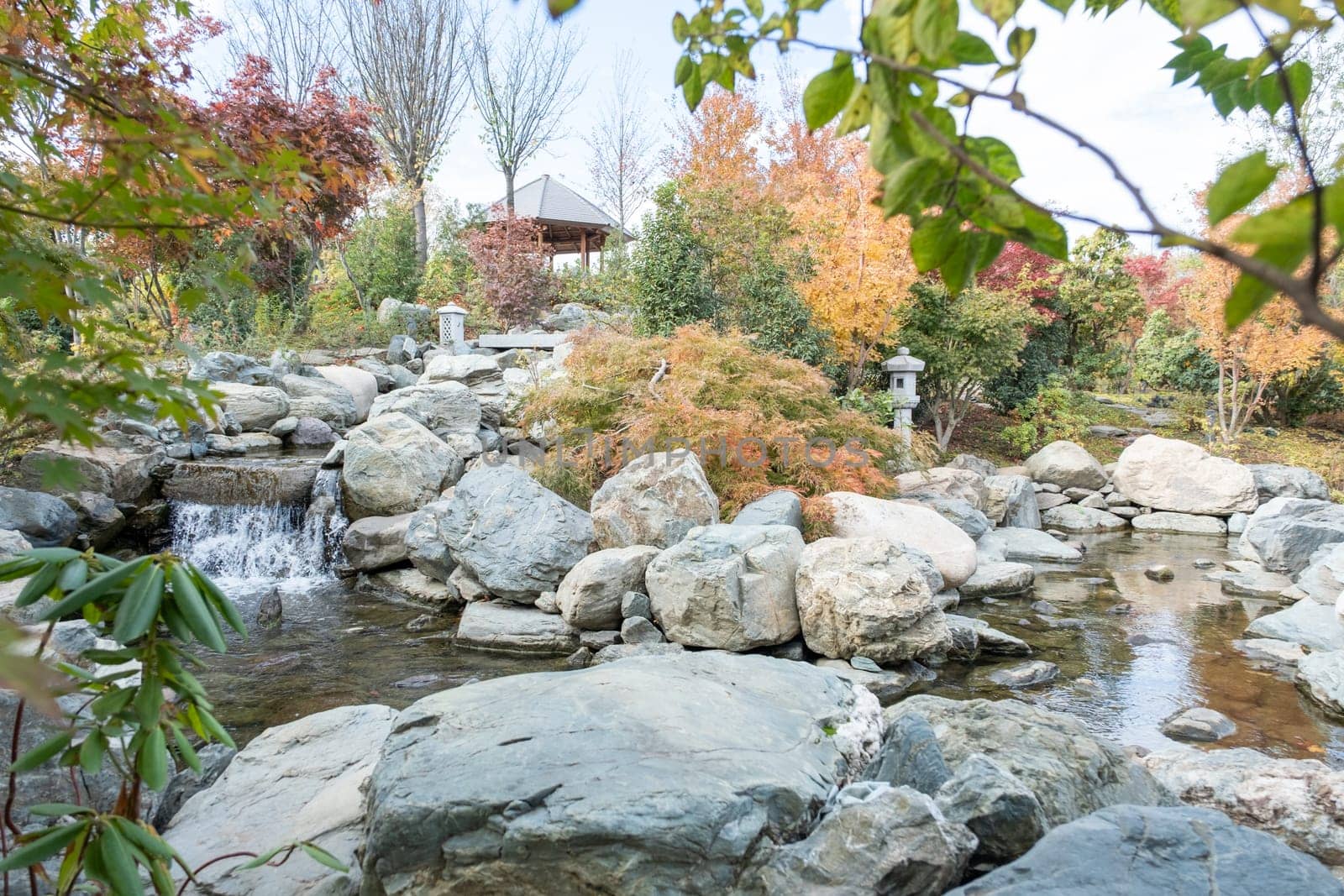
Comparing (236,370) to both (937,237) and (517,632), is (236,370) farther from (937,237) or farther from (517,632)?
(937,237)

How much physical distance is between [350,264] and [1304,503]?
60.0 feet

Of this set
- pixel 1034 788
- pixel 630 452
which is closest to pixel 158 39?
pixel 630 452

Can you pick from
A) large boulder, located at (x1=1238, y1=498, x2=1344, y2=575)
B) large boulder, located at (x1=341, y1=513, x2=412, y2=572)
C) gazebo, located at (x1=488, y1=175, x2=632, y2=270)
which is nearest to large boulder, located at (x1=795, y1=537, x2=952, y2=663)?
large boulder, located at (x1=341, y1=513, x2=412, y2=572)

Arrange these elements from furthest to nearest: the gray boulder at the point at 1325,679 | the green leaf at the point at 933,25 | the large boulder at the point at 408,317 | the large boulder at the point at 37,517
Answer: the large boulder at the point at 408,317, the large boulder at the point at 37,517, the gray boulder at the point at 1325,679, the green leaf at the point at 933,25

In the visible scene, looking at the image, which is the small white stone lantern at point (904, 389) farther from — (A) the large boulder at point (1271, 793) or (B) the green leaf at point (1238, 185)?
(B) the green leaf at point (1238, 185)

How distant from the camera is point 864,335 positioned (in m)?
12.4

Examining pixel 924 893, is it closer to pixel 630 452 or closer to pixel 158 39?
pixel 630 452

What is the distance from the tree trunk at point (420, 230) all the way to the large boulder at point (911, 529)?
1560cm

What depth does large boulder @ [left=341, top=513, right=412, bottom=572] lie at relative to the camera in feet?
23.8

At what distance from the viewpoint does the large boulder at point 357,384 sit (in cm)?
1223

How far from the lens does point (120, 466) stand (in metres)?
7.93

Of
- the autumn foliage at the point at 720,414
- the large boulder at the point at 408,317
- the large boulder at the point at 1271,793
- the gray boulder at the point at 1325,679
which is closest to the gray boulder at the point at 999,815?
the large boulder at the point at 1271,793

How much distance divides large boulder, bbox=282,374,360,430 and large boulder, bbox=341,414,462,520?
3497 mm

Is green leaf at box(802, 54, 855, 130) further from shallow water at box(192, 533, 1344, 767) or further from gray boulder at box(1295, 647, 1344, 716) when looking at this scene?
gray boulder at box(1295, 647, 1344, 716)
